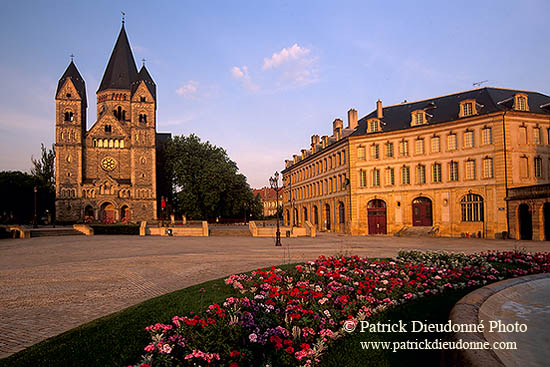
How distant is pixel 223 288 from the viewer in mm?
9609

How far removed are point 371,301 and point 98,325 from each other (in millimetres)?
5188

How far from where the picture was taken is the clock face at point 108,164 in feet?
253

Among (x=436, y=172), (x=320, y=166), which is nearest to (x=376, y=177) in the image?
(x=436, y=172)

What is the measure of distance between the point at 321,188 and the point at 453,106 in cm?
2122

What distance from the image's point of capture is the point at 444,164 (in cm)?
3762

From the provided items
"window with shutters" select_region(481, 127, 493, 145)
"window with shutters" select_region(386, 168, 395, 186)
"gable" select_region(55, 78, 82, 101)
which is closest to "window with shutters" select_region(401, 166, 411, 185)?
"window with shutters" select_region(386, 168, 395, 186)

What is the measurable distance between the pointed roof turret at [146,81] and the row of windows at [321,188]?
37641mm

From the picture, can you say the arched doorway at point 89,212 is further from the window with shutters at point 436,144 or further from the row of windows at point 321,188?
the window with shutters at point 436,144

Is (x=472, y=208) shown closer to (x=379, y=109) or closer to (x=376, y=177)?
(x=376, y=177)

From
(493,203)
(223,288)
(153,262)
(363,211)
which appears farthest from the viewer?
(363,211)

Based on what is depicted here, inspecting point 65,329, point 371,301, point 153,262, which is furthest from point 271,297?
point 153,262

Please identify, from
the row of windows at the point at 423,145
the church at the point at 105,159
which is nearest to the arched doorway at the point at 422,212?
the row of windows at the point at 423,145

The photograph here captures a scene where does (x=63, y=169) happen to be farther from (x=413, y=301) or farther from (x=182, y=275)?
(x=413, y=301)

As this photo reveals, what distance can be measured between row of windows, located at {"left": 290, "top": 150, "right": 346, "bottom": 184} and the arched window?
14301mm
